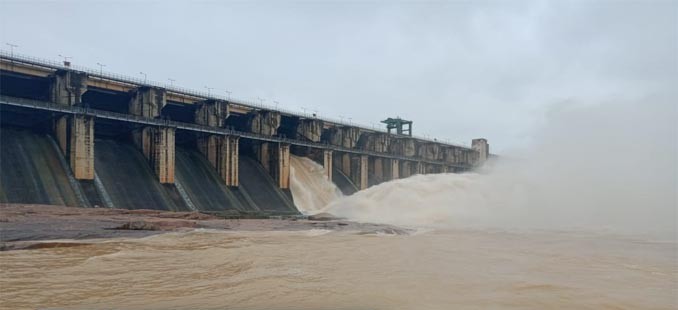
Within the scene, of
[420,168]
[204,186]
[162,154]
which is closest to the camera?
[162,154]

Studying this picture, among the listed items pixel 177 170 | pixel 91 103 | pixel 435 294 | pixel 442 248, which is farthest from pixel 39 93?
pixel 435 294

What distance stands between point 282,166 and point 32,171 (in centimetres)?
1870

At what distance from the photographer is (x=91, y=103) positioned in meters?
34.6

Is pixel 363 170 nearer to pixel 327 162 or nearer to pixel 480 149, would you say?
pixel 327 162

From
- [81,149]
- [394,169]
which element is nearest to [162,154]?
[81,149]

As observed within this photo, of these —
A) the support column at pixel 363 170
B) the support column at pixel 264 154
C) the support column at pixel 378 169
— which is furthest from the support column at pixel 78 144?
the support column at pixel 378 169

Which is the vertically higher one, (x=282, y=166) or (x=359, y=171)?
(x=282, y=166)

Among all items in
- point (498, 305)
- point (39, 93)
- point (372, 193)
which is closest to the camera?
point (498, 305)

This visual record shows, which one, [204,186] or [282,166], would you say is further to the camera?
[282,166]

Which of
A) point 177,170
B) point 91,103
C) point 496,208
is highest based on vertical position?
point 91,103

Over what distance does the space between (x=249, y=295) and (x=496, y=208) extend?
26.6 metres

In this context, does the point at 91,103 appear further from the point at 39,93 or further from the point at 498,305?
the point at 498,305

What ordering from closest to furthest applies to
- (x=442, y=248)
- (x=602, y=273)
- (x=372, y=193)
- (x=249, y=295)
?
(x=249, y=295)
(x=602, y=273)
(x=442, y=248)
(x=372, y=193)

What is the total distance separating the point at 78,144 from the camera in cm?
2844
